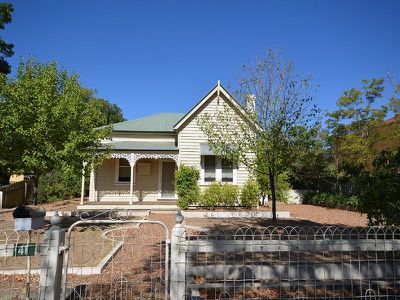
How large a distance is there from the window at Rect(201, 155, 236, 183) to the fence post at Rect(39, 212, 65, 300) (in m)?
15.5

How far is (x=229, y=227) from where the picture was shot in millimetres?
12578

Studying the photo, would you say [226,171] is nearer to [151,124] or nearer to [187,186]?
[187,186]

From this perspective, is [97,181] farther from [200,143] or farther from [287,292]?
[287,292]

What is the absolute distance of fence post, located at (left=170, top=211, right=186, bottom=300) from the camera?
13.1ft

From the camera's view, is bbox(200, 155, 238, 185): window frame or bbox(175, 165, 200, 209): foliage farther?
bbox(200, 155, 238, 185): window frame

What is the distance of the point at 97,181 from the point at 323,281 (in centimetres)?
1814

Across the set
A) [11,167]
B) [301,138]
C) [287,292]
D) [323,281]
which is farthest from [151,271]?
[11,167]

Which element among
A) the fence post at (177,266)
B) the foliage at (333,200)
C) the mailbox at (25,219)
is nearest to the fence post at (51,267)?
the mailbox at (25,219)

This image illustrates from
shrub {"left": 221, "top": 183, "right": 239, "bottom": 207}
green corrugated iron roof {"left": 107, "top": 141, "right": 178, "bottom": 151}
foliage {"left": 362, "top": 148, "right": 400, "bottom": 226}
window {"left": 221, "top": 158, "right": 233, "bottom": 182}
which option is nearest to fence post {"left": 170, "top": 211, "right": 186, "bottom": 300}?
foliage {"left": 362, "top": 148, "right": 400, "bottom": 226}

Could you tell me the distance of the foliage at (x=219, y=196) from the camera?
18047mm

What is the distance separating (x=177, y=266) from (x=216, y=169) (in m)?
15.7

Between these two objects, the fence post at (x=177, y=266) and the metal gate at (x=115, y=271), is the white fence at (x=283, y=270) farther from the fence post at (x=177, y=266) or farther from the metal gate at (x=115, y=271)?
the metal gate at (x=115, y=271)

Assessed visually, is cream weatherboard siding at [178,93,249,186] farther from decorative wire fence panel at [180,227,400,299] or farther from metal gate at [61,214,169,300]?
decorative wire fence panel at [180,227,400,299]

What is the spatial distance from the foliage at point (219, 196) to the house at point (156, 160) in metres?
1.07
